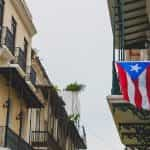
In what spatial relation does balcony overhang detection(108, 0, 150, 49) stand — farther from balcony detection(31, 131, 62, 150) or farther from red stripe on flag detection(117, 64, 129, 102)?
balcony detection(31, 131, 62, 150)

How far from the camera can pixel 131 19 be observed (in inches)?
627

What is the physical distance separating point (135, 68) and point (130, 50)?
199 inches

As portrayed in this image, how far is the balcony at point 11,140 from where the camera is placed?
25.9 meters

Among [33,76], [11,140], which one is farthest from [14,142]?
[33,76]

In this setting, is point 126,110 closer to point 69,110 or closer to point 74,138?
point 69,110

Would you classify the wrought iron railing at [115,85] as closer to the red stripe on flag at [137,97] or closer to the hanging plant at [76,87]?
the red stripe on flag at [137,97]

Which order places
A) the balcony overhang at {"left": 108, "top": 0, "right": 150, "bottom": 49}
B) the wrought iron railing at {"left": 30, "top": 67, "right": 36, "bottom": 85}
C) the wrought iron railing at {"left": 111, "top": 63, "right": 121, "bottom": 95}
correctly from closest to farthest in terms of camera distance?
the wrought iron railing at {"left": 111, "top": 63, "right": 121, "bottom": 95} < the balcony overhang at {"left": 108, "top": 0, "right": 150, "bottom": 49} < the wrought iron railing at {"left": 30, "top": 67, "right": 36, "bottom": 85}

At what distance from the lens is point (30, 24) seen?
3212 centimetres

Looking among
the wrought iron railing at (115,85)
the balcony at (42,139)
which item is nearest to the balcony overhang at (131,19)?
the wrought iron railing at (115,85)

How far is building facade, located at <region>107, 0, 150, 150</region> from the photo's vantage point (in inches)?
523

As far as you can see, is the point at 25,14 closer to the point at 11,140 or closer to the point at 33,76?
the point at 33,76

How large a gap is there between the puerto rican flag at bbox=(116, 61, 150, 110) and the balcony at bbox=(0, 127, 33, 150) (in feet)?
45.0

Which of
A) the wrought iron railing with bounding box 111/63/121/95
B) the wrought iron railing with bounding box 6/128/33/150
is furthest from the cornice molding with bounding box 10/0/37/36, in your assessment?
the wrought iron railing with bounding box 111/63/121/95

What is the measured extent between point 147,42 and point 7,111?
38.2ft
